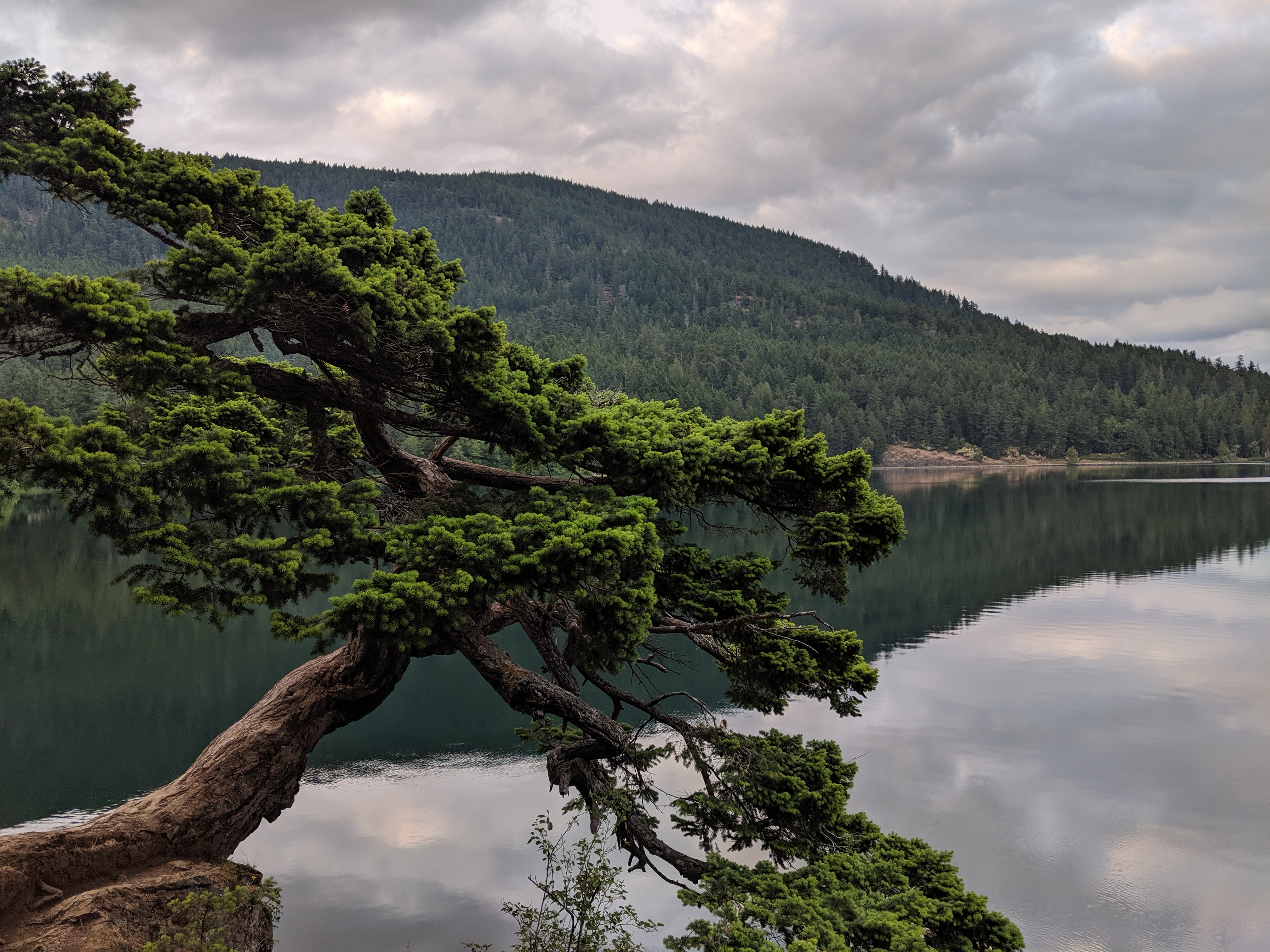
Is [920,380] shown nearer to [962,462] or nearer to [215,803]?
[962,462]

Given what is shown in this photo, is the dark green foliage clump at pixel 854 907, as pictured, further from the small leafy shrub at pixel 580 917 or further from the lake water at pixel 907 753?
the lake water at pixel 907 753

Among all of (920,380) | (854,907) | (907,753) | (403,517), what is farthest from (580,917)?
(920,380)

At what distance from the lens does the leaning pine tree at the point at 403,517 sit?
21.1ft

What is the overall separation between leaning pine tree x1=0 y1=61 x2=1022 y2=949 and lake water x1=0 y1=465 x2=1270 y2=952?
4077mm

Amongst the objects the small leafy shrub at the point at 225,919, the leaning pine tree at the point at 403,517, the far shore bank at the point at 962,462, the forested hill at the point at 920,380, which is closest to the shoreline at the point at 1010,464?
the far shore bank at the point at 962,462

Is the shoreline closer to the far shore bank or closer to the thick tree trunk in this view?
the far shore bank

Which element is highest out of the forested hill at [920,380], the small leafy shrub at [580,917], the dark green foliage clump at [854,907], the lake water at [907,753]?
the forested hill at [920,380]

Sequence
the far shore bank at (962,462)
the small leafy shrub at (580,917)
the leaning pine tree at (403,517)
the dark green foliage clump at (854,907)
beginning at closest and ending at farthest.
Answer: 1. the dark green foliage clump at (854,907)
2. the leaning pine tree at (403,517)
3. the small leafy shrub at (580,917)
4. the far shore bank at (962,462)

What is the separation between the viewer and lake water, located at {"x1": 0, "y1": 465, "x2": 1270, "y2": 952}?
1197 cm

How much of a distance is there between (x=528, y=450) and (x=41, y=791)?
1346 cm

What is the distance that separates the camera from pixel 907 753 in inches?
675

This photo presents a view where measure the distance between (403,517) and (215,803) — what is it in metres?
3.10

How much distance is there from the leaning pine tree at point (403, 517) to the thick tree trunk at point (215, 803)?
0.9 inches

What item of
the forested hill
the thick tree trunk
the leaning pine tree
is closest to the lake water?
the thick tree trunk
